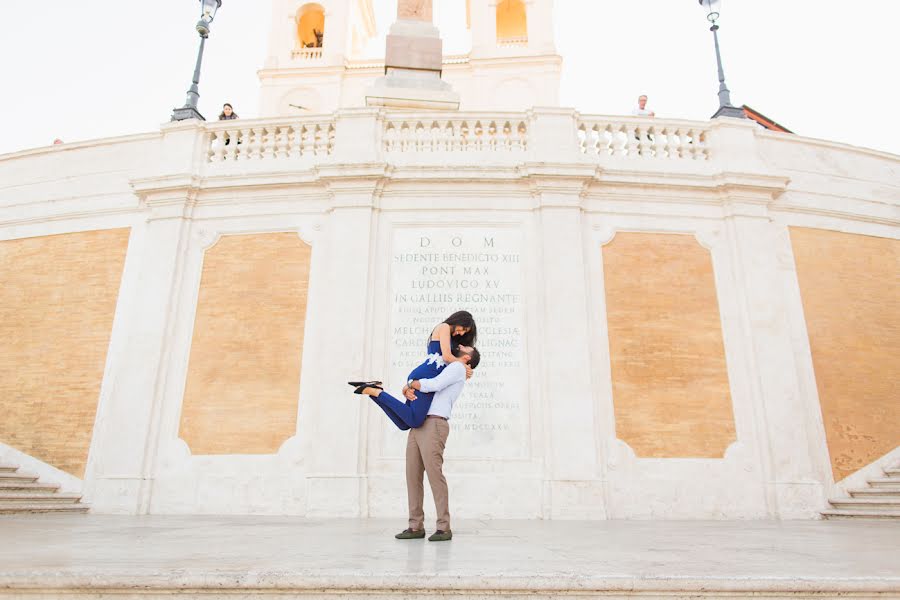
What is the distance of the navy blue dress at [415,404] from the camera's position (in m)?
4.83

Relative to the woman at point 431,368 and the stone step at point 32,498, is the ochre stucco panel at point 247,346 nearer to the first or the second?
the stone step at point 32,498

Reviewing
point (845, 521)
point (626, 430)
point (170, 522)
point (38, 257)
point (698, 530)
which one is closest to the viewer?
point (698, 530)

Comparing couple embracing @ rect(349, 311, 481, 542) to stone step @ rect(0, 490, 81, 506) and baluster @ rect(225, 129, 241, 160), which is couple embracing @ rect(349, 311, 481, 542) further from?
baluster @ rect(225, 129, 241, 160)

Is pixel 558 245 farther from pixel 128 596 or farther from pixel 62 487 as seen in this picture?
pixel 62 487

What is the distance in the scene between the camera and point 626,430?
28.2 ft

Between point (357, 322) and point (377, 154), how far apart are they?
297cm

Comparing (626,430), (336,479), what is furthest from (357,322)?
(626,430)

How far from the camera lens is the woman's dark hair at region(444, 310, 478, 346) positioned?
5.06m

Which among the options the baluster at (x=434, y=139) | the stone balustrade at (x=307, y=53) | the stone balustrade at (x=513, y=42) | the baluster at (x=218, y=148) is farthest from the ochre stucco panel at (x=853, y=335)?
the stone balustrade at (x=307, y=53)

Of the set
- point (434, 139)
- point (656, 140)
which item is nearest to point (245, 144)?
point (434, 139)

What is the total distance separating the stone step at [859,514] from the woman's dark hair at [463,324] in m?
6.33

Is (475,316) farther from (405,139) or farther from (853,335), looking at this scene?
(853,335)

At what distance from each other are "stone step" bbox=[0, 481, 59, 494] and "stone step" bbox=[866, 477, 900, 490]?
12224 millimetres

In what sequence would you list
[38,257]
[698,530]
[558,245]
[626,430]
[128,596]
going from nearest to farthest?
1. [128,596]
2. [698,530]
3. [626,430]
4. [558,245]
5. [38,257]
